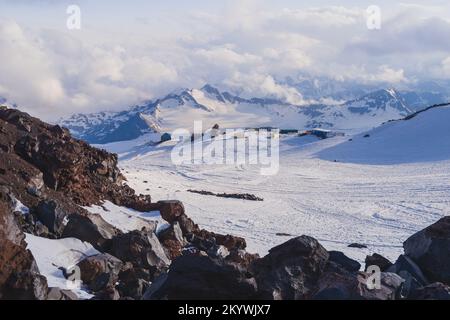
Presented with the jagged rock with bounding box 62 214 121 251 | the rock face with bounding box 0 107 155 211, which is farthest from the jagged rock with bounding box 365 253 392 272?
the rock face with bounding box 0 107 155 211

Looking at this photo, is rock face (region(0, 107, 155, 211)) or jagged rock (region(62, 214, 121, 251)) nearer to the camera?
jagged rock (region(62, 214, 121, 251))

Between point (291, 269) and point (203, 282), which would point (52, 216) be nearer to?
point (203, 282)

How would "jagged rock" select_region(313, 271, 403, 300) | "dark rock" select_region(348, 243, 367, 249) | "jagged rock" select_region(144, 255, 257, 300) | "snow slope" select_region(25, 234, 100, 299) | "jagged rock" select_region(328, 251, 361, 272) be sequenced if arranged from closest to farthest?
"jagged rock" select_region(313, 271, 403, 300) → "jagged rock" select_region(144, 255, 257, 300) → "snow slope" select_region(25, 234, 100, 299) → "jagged rock" select_region(328, 251, 361, 272) → "dark rock" select_region(348, 243, 367, 249)

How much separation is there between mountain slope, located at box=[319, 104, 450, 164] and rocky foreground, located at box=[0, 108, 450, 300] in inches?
1751

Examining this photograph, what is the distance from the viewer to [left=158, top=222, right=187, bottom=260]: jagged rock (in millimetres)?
18359

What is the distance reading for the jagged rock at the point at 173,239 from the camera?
18.4 metres

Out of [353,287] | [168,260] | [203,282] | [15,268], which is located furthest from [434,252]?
[15,268]

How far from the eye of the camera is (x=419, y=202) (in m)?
34.2

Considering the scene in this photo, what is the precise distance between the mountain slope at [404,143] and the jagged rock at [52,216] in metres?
47.7

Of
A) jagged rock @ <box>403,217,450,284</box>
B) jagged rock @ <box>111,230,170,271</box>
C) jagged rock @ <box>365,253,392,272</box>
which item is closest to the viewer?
jagged rock @ <box>403,217,450,284</box>

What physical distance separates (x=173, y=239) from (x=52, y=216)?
166 inches

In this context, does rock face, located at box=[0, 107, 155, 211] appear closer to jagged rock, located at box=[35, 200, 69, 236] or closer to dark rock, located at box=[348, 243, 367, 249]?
jagged rock, located at box=[35, 200, 69, 236]

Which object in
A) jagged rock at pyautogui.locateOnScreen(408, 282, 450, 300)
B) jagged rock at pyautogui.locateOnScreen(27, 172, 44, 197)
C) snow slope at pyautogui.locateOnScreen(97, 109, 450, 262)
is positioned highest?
jagged rock at pyautogui.locateOnScreen(27, 172, 44, 197)

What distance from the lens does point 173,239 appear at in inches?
746
